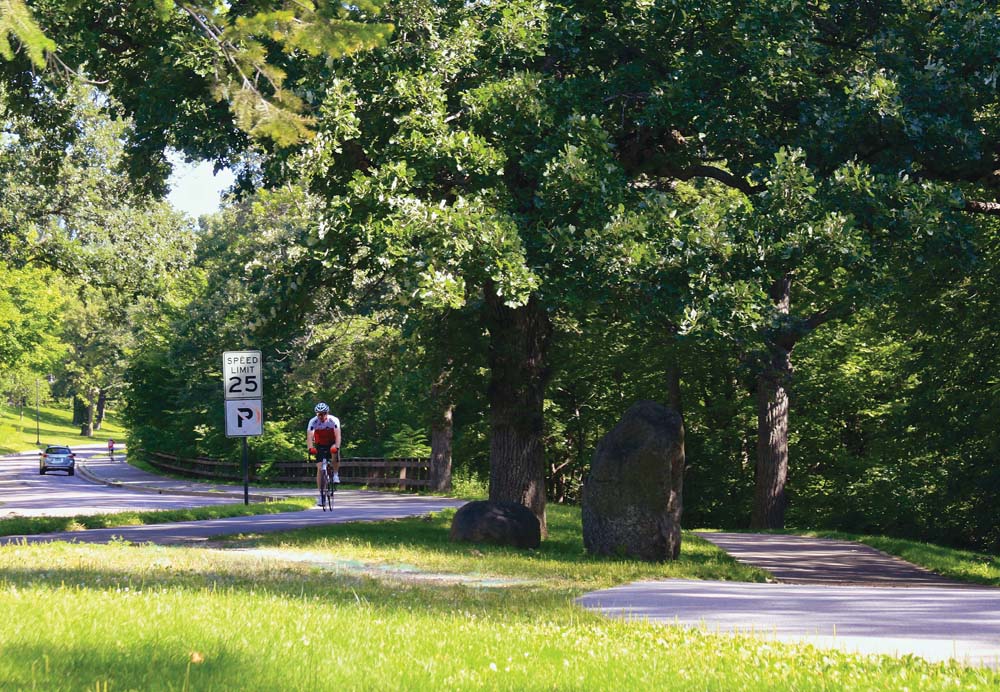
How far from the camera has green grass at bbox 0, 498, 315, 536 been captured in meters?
19.8

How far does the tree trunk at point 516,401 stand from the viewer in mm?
19328

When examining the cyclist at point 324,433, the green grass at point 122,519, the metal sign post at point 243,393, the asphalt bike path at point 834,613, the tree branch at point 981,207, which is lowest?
the green grass at point 122,519

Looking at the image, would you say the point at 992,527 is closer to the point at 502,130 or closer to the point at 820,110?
the point at 820,110

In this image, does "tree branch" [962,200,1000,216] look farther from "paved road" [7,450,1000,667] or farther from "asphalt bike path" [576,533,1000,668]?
"asphalt bike path" [576,533,1000,668]

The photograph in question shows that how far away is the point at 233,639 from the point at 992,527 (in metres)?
24.6

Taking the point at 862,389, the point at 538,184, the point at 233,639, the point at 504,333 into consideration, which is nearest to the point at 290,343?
the point at 862,389

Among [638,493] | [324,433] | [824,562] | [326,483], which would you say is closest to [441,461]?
[326,483]

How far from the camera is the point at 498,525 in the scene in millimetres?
17281

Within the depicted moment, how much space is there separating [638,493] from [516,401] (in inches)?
139

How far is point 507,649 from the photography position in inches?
292

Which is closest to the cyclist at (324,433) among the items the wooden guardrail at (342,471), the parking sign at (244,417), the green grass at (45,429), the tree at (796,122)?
the parking sign at (244,417)

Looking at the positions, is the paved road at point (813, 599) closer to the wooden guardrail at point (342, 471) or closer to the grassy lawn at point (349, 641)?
the grassy lawn at point (349, 641)

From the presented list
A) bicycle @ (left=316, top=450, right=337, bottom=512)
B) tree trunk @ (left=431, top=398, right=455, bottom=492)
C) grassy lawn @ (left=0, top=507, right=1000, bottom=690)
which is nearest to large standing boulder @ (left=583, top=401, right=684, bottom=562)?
grassy lawn @ (left=0, top=507, right=1000, bottom=690)

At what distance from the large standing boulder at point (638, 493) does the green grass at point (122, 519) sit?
9806mm
